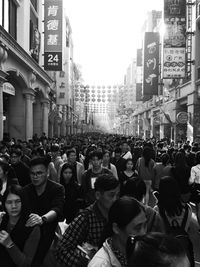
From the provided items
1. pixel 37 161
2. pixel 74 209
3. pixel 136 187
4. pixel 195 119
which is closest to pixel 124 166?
pixel 74 209

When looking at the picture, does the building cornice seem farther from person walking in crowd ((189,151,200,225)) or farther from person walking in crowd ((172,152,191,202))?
person walking in crowd ((189,151,200,225))

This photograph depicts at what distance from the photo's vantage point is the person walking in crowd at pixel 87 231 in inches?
115

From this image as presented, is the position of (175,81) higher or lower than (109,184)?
higher

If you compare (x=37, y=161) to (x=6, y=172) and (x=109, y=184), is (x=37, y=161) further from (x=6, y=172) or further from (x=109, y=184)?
(x=6, y=172)

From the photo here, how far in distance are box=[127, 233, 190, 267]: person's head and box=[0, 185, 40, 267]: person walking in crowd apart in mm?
1731

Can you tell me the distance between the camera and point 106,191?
3586 millimetres

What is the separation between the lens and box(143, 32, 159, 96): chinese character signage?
3400 cm

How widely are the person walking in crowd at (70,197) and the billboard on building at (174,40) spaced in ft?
64.5

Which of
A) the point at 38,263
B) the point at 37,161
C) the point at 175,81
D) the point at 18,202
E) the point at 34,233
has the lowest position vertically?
the point at 38,263

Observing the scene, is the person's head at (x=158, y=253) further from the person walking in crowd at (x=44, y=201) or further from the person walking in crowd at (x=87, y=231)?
the person walking in crowd at (x=44, y=201)

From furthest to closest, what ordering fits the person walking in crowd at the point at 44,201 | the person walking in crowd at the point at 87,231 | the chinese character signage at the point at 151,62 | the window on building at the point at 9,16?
the chinese character signage at the point at 151,62 < the window on building at the point at 9,16 < the person walking in crowd at the point at 44,201 < the person walking in crowd at the point at 87,231

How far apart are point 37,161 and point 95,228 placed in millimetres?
1447

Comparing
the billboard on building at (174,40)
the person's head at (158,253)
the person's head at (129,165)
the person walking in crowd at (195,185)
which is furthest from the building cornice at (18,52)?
the person's head at (158,253)

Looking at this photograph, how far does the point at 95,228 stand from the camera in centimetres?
326
